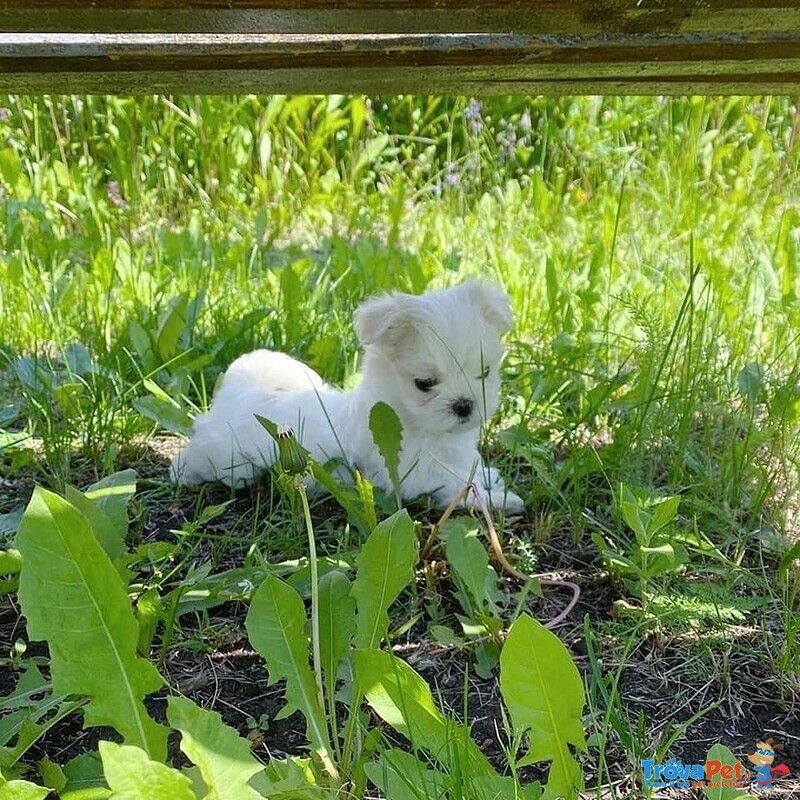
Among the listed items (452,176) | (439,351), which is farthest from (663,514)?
(452,176)

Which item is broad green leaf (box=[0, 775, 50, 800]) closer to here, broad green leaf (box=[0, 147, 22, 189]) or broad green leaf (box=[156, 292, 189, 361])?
broad green leaf (box=[156, 292, 189, 361])

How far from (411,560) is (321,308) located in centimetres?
186

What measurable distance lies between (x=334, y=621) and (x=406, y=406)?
39.2 inches

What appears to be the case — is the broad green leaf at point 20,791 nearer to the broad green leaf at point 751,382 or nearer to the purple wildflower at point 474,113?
the broad green leaf at point 751,382

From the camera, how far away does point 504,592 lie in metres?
1.79

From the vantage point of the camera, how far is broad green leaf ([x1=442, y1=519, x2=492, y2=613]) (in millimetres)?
1638

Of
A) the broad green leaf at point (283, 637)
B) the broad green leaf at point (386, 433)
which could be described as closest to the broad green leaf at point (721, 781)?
the broad green leaf at point (283, 637)

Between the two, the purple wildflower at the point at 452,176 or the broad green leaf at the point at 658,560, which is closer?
the broad green leaf at the point at 658,560

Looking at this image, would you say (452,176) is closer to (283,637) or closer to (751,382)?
(751,382)

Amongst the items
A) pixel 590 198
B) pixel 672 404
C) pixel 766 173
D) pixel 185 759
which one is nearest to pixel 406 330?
pixel 672 404

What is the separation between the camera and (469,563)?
1.66m

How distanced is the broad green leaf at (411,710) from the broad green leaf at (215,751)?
0.19 metres

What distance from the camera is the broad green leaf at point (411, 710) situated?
1.18 metres

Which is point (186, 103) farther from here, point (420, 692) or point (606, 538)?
point (420, 692)
